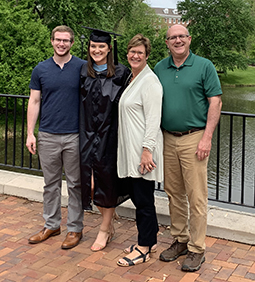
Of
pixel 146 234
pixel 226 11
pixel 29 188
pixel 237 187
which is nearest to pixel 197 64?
pixel 146 234

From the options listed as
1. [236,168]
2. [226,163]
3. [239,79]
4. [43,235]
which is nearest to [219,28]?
[239,79]

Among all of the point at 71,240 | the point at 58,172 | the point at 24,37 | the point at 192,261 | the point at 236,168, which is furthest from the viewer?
the point at 24,37

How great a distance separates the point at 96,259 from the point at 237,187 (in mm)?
7801

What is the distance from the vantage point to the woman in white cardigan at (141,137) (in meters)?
3.65

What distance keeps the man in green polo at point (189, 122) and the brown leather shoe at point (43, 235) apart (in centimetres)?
121

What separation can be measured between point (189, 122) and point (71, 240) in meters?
1.62

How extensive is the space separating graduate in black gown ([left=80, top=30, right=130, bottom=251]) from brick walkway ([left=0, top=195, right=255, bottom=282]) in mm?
266

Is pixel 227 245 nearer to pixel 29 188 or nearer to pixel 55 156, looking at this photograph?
pixel 55 156

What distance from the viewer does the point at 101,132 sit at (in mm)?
3975

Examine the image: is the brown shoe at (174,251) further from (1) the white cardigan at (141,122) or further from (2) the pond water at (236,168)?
(2) the pond water at (236,168)

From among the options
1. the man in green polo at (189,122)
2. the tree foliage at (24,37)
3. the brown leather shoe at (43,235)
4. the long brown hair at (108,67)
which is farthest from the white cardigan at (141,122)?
the tree foliage at (24,37)

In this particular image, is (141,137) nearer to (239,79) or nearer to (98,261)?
(98,261)

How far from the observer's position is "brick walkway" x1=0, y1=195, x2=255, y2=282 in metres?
3.66

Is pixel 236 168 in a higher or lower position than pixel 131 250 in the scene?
lower
